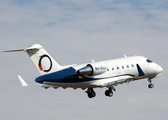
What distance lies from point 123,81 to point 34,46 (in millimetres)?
10472

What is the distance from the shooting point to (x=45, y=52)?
42844 millimetres

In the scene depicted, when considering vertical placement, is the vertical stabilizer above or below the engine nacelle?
above

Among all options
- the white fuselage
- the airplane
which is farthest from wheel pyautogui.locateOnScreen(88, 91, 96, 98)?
the white fuselage

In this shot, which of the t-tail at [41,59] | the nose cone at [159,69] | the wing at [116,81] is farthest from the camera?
the nose cone at [159,69]

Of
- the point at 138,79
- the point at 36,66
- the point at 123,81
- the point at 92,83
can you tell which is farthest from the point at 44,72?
the point at 138,79

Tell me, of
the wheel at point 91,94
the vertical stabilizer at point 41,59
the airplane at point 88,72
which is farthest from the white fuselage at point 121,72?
the wheel at point 91,94

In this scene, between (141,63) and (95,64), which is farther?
(141,63)

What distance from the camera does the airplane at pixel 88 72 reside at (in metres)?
42.4

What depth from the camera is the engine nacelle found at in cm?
4282

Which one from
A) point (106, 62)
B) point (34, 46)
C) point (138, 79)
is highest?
point (34, 46)

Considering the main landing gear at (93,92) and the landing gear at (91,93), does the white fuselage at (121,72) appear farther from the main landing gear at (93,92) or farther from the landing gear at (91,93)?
the landing gear at (91,93)

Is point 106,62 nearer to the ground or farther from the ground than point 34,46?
nearer to the ground

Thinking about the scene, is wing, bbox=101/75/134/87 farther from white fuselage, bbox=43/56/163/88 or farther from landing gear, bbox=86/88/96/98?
landing gear, bbox=86/88/96/98

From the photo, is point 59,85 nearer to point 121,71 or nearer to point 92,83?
point 92,83
